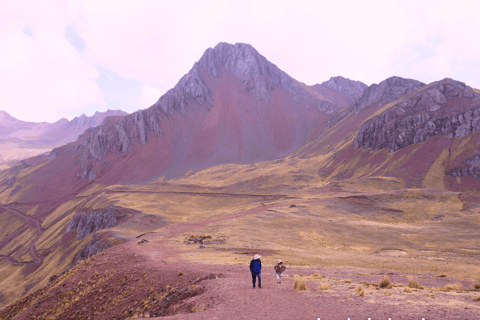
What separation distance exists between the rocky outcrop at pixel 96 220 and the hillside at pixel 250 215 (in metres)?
0.42

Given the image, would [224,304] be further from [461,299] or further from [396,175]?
[396,175]

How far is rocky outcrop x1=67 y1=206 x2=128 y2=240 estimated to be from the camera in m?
68.5

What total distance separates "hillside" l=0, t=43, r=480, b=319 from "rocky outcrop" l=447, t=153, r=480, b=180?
426 millimetres

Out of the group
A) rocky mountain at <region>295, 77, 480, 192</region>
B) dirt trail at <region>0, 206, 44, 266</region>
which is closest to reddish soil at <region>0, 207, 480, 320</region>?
dirt trail at <region>0, 206, 44, 266</region>

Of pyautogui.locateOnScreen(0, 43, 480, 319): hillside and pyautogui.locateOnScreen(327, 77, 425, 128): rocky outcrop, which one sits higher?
pyautogui.locateOnScreen(327, 77, 425, 128): rocky outcrop

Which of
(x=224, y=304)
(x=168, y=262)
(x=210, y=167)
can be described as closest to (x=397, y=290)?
(x=224, y=304)

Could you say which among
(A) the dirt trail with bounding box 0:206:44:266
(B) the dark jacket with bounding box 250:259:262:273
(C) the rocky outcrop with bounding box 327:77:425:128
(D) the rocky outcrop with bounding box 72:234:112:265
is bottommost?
(A) the dirt trail with bounding box 0:206:44:266

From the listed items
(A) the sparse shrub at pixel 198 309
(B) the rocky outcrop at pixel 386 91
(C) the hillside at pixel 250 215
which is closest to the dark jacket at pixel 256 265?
(C) the hillside at pixel 250 215

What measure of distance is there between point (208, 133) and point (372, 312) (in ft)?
614

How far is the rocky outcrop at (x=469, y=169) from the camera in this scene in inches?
3371

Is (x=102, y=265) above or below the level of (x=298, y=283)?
below

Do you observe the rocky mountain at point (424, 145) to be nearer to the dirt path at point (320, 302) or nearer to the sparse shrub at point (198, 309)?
the dirt path at point (320, 302)

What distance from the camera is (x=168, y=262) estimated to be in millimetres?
23094

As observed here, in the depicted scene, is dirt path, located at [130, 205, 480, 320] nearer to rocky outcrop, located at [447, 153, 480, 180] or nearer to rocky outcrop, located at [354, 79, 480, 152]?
rocky outcrop, located at [447, 153, 480, 180]
